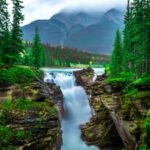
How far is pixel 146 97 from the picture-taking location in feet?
96.3

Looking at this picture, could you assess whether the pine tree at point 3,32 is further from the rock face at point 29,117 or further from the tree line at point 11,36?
the rock face at point 29,117

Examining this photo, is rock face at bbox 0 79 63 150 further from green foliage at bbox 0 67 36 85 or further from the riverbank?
green foliage at bbox 0 67 36 85

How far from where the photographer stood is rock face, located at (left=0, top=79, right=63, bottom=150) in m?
25.1

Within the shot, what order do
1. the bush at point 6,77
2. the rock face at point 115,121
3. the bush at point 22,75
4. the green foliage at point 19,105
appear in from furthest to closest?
the bush at point 22,75 < the rock face at point 115,121 < the bush at point 6,77 < the green foliage at point 19,105

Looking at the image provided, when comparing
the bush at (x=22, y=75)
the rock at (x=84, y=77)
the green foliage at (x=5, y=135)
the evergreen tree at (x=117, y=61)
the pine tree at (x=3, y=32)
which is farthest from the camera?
the rock at (x=84, y=77)

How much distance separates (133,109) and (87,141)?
44.8 ft

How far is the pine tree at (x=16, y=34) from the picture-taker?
3712cm

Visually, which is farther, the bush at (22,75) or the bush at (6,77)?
the bush at (22,75)

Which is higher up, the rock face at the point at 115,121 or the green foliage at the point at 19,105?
the green foliage at the point at 19,105

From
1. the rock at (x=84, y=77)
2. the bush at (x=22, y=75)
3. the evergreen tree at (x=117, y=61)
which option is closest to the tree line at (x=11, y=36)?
the bush at (x=22, y=75)

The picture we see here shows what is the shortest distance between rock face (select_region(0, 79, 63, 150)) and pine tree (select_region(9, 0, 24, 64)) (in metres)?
9.16

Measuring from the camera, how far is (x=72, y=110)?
5572 centimetres

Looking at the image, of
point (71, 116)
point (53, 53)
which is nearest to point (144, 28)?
point (71, 116)

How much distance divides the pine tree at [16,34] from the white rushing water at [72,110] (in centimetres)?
1631
